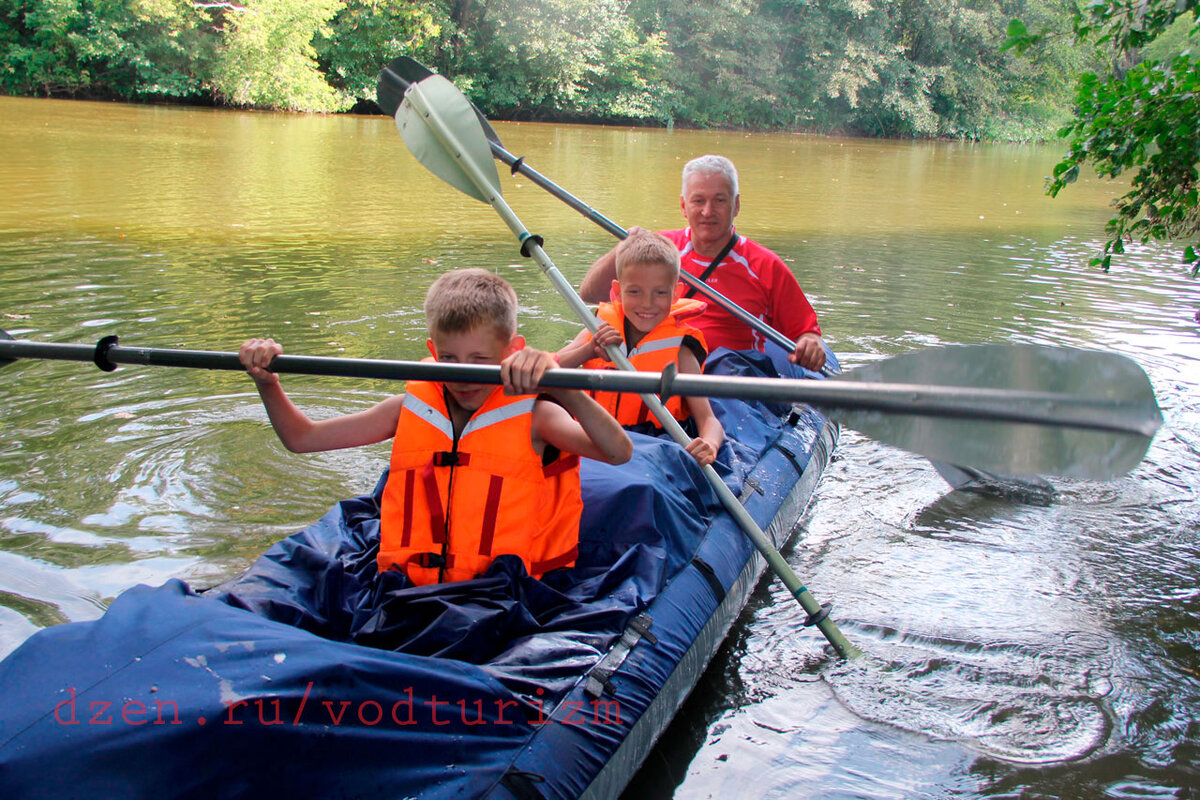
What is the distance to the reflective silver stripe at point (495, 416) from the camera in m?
2.25

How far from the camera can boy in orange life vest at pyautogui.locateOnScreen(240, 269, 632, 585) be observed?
2.21 meters

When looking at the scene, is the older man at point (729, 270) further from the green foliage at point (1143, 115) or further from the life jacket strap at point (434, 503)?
the life jacket strap at point (434, 503)

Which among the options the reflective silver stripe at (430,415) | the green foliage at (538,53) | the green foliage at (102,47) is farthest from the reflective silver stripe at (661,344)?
the green foliage at (538,53)

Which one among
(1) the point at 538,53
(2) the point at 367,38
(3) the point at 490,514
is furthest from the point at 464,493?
(1) the point at 538,53

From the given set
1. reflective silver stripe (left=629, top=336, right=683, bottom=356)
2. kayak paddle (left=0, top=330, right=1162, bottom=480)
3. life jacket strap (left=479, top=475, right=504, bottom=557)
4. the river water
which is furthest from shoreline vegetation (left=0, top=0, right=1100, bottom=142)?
kayak paddle (left=0, top=330, right=1162, bottom=480)

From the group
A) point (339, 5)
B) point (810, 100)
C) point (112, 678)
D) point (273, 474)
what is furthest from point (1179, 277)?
point (810, 100)

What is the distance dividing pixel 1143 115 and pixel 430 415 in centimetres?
280

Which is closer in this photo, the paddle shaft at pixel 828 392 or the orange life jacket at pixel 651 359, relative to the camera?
the paddle shaft at pixel 828 392

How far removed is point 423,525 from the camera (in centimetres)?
223

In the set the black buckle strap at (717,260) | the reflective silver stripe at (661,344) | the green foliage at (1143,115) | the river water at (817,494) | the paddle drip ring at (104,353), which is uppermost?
the green foliage at (1143,115)

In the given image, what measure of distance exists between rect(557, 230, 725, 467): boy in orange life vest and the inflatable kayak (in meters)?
0.59

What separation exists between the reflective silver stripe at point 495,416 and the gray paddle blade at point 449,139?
1385 mm

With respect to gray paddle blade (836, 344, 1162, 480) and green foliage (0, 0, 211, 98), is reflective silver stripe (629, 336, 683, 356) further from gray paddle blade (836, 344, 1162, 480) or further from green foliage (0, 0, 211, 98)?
green foliage (0, 0, 211, 98)

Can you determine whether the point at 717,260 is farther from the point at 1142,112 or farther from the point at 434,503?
the point at 434,503
